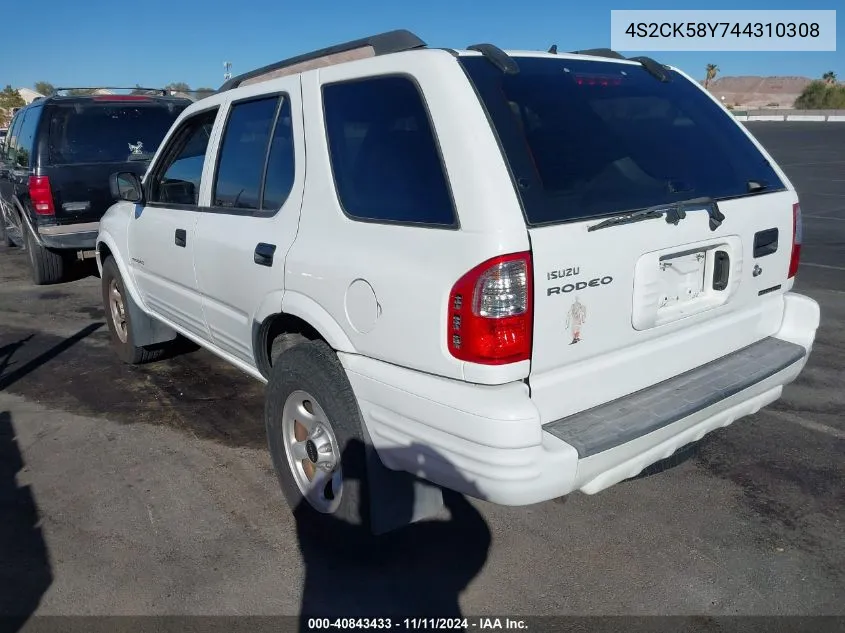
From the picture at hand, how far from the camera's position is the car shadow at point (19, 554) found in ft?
9.16

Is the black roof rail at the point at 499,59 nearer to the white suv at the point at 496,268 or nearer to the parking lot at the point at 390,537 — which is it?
the white suv at the point at 496,268

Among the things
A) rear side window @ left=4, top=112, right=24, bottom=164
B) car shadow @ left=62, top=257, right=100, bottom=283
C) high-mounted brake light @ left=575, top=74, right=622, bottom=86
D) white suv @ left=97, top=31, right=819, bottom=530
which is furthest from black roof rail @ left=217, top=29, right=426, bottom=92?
rear side window @ left=4, top=112, right=24, bottom=164

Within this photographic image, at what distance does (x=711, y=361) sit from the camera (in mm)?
2996

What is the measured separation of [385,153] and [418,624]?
5.79 ft

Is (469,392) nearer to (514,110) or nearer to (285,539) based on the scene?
(514,110)

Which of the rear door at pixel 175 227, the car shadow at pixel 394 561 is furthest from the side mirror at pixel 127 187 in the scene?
the car shadow at pixel 394 561

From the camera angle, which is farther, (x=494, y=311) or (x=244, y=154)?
(x=244, y=154)

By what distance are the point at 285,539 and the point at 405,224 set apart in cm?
157

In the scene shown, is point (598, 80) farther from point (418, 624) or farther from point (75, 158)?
point (75, 158)

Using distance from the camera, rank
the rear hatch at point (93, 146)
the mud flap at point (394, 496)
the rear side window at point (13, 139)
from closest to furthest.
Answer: the mud flap at point (394, 496)
the rear hatch at point (93, 146)
the rear side window at point (13, 139)

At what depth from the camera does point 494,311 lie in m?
2.30

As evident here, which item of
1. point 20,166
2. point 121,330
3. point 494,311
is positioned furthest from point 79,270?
point 494,311

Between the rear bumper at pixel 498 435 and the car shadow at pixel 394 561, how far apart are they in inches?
4.3

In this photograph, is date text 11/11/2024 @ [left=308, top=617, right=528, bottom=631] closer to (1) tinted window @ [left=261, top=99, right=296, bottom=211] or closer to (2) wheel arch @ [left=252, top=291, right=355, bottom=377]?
(2) wheel arch @ [left=252, top=291, right=355, bottom=377]
